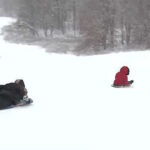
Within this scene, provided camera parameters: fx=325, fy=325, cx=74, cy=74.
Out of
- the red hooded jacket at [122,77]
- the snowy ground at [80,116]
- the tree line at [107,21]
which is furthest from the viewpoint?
the tree line at [107,21]

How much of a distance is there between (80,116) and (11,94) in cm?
170

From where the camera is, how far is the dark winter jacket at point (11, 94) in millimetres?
7043

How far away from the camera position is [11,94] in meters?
7.16

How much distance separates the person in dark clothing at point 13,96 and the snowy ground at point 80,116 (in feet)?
0.71

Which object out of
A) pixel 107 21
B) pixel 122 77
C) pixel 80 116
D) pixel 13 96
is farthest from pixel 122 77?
pixel 107 21

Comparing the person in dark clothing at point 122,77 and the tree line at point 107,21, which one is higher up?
the tree line at point 107,21

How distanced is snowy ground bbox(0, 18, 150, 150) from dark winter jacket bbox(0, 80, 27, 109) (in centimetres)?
24

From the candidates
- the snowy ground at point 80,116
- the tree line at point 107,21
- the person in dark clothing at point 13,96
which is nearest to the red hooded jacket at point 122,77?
the snowy ground at point 80,116

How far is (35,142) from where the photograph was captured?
16.8 ft

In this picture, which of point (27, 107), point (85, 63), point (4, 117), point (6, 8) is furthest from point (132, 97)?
point (6, 8)

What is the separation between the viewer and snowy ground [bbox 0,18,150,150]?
509 centimetres

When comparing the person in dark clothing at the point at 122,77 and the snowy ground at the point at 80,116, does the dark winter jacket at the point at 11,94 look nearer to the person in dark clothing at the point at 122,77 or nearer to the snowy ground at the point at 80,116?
the snowy ground at the point at 80,116

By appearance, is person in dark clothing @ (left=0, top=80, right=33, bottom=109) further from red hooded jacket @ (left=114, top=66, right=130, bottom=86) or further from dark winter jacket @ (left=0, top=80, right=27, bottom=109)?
red hooded jacket @ (left=114, top=66, right=130, bottom=86)

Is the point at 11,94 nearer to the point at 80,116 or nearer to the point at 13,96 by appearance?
the point at 13,96
